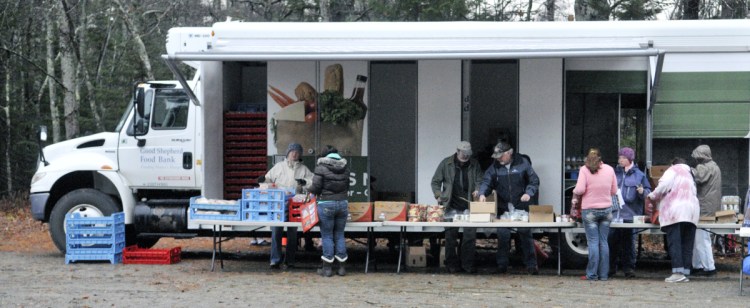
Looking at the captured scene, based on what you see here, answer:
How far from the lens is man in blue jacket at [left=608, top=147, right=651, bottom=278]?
41.4 ft

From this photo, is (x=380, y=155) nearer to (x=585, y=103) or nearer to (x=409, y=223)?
(x=409, y=223)

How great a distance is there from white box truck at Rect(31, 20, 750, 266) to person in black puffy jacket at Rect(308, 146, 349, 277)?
39.1 inches

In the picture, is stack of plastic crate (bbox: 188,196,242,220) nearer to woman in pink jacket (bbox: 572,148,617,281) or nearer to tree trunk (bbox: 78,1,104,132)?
woman in pink jacket (bbox: 572,148,617,281)

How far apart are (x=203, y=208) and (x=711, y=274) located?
6.30 m

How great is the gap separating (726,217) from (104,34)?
2023 cm

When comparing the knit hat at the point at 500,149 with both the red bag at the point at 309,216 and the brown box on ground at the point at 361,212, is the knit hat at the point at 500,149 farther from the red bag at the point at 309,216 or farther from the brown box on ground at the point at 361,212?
the red bag at the point at 309,216

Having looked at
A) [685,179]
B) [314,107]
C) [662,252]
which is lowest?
[662,252]

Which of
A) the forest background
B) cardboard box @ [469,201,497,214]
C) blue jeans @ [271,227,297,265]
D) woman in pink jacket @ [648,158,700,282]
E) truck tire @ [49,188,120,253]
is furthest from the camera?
the forest background

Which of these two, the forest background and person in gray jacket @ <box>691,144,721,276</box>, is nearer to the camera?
person in gray jacket @ <box>691,144,721,276</box>

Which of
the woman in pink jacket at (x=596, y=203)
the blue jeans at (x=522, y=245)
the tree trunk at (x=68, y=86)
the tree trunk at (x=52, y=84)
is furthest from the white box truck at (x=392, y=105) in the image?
the tree trunk at (x=52, y=84)

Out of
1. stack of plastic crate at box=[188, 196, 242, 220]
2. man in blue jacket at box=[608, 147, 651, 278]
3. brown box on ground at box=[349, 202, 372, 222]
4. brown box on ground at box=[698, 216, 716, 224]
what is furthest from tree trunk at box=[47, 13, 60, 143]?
brown box on ground at box=[698, 216, 716, 224]

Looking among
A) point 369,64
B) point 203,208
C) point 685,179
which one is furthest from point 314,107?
point 685,179

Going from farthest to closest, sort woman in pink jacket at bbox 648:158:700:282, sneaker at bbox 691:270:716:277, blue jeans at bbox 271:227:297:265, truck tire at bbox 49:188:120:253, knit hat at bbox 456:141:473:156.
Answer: truck tire at bbox 49:188:120:253
blue jeans at bbox 271:227:297:265
sneaker at bbox 691:270:716:277
knit hat at bbox 456:141:473:156
woman in pink jacket at bbox 648:158:700:282

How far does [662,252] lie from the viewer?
54.0 ft
